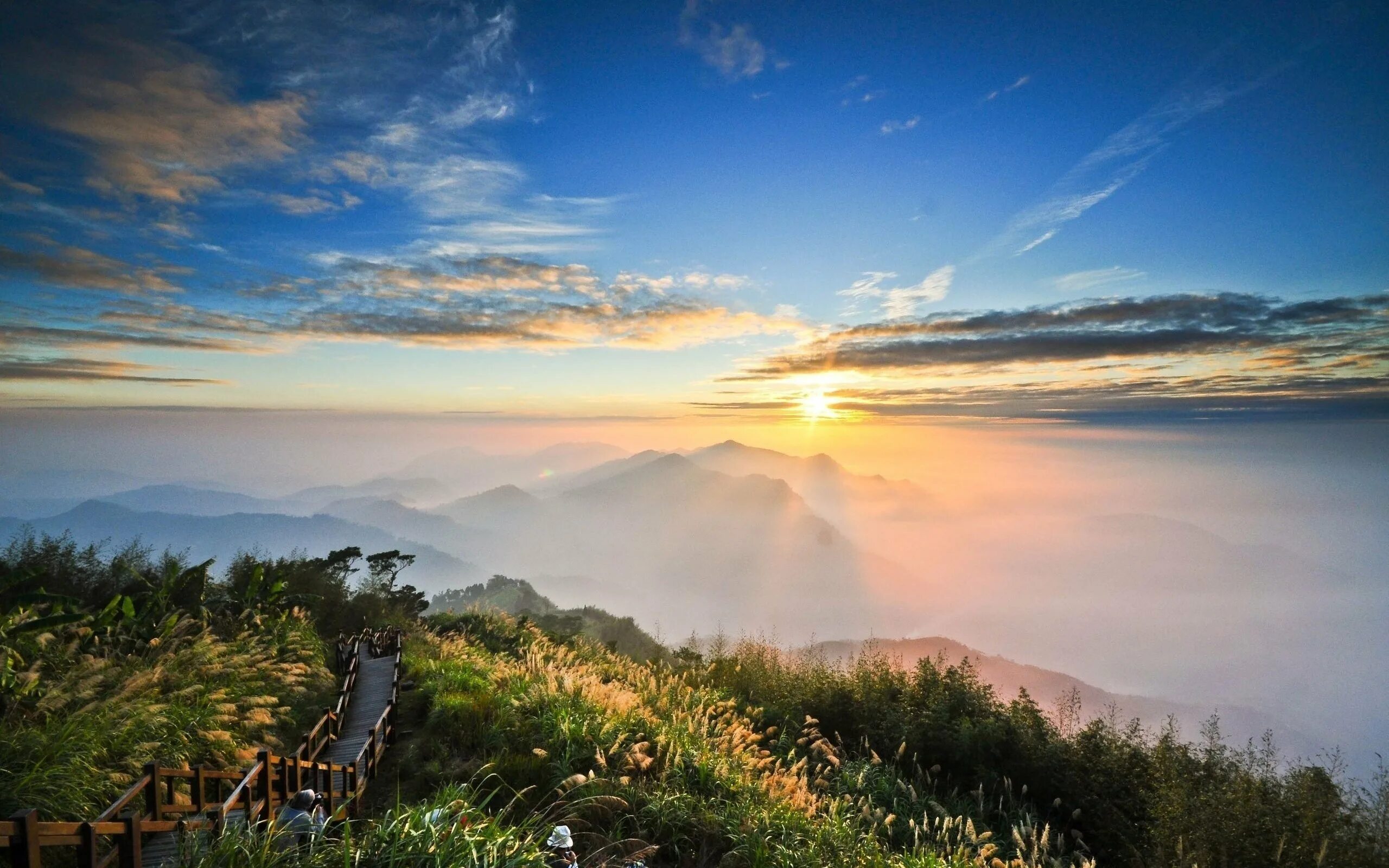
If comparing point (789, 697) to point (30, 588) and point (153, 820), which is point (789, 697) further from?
point (30, 588)

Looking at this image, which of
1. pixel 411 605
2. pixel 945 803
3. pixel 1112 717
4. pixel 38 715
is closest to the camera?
pixel 38 715

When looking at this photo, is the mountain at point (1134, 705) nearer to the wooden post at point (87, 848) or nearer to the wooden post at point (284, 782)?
the wooden post at point (284, 782)

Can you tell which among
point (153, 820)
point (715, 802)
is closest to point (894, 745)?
point (715, 802)

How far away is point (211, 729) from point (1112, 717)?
1554 centimetres

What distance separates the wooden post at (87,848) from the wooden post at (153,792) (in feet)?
4.76

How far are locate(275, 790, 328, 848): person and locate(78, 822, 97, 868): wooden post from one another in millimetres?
1022

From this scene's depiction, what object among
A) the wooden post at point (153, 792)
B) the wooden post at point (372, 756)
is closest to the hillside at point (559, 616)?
the wooden post at point (372, 756)

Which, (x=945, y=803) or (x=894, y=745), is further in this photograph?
(x=894, y=745)

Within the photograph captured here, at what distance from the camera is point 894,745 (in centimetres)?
1212

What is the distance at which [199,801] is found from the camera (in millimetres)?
5805

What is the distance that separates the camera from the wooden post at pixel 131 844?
4.37 meters

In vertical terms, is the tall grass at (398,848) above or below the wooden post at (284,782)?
above

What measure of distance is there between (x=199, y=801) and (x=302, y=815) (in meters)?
1.63

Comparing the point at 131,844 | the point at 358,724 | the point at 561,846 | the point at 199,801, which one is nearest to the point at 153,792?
the point at 199,801
